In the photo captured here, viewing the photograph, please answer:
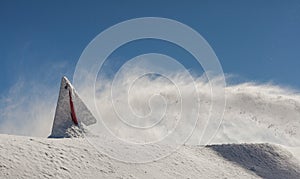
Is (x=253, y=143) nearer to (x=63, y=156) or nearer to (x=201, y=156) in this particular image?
(x=201, y=156)

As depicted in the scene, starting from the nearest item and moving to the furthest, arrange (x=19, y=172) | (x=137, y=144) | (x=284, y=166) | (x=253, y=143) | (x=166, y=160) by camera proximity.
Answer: (x=19, y=172) < (x=166, y=160) < (x=137, y=144) < (x=284, y=166) < (x=253, y=143)

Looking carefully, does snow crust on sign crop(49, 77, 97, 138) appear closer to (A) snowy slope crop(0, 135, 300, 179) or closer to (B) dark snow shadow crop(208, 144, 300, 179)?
Result: (A) snowy slope crop(0, 135, 300, 179)

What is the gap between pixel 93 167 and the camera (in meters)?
18.4

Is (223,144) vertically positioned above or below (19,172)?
above

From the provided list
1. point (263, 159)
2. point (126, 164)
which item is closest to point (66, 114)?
point (126, 164)

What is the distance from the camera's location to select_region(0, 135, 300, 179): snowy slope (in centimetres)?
1675

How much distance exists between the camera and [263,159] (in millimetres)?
26891

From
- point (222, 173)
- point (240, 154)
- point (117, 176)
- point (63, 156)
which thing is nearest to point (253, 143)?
point (240, 154)

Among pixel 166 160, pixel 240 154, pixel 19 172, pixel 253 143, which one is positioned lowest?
pixel 19 172

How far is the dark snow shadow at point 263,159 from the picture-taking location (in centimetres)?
2498

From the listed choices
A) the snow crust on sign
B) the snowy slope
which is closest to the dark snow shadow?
the snowy slope

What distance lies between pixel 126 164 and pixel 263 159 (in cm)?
1224

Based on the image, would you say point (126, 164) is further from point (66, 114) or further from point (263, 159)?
point (263, 159)

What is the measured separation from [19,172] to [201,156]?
1312 cm
